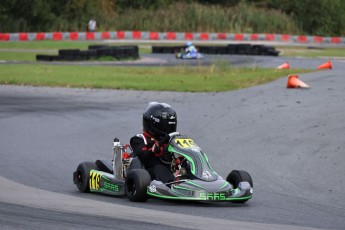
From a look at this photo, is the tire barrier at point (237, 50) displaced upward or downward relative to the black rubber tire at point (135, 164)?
downward

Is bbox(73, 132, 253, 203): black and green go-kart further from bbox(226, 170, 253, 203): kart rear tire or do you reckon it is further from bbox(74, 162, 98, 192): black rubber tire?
bbox(74, 162, 98, 192): black rubber tire

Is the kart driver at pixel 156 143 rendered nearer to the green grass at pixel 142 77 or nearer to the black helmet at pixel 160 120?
the black helmet at pixel 160 120

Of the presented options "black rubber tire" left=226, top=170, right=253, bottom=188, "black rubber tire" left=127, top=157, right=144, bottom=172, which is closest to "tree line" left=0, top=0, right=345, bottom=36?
"black rubber tire" left=127, top=157, right=144, bottom=172

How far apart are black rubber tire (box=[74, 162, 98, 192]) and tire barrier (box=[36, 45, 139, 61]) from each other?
79.5ft

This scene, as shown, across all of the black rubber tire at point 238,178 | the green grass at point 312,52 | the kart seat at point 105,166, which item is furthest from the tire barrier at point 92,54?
the black rubber tire at point 238,178

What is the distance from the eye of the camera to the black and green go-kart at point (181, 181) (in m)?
8.22

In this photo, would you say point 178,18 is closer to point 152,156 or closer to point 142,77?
point 142,77

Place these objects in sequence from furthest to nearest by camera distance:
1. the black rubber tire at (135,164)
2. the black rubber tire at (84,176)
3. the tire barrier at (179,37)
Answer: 1. the tire barrier at (179,37)
2. the black rubber tire at (84,176)
3. the black rubber tire at (135,164)

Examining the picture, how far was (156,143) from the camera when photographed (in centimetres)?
891

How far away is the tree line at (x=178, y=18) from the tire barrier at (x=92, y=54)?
20294 millimetres

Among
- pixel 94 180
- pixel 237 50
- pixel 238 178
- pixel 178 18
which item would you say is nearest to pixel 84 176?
pixel 94 180

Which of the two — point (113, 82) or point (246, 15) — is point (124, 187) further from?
point (246, 15)

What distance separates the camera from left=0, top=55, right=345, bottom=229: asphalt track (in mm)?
7320

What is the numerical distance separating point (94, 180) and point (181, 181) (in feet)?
4.33
